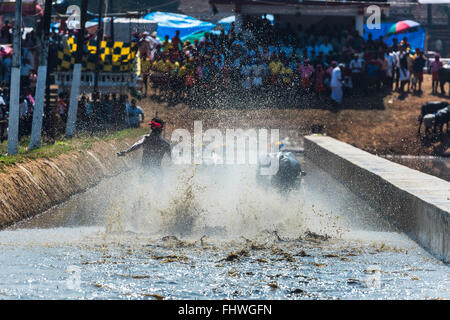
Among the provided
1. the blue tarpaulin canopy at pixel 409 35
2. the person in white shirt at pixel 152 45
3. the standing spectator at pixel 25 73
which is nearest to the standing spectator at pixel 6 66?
the standing spectator at pixel 25 73

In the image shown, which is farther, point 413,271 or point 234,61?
point 234,61

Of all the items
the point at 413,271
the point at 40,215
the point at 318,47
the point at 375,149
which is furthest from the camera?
the point at 318,47

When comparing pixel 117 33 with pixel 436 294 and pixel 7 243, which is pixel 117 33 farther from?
pixel 436 294

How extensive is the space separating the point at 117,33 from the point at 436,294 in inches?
1414

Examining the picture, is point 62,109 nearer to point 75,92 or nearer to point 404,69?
point 75,92

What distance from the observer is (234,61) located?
36.8 metres

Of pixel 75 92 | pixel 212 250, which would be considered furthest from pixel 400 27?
pixel 212 250

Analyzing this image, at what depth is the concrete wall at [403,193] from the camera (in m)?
12.2

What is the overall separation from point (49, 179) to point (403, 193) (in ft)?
23.2

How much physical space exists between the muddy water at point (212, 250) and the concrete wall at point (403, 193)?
30 centimetres

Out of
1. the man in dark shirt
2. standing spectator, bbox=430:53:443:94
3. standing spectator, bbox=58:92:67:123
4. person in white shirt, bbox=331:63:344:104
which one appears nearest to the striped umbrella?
standing spectator, bbox=430:53:443:94

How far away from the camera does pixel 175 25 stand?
4816 cm

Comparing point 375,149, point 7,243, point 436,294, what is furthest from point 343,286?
point 375,149

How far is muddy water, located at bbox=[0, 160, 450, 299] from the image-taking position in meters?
9.42
